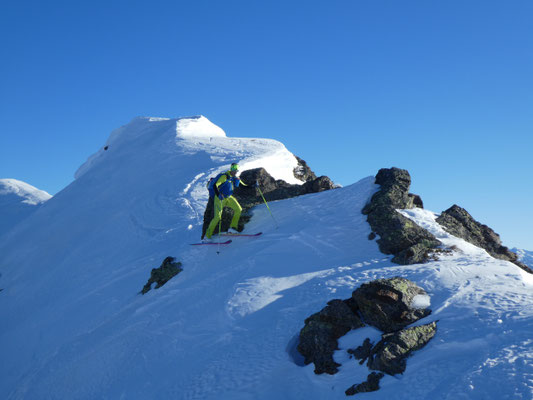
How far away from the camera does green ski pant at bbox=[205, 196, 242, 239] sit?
56.9 feet

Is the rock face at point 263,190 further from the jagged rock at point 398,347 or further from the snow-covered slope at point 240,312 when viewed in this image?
the jagged rock at point 398,347

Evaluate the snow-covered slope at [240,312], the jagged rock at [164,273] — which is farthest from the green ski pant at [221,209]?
the jagged rock at [164,273]

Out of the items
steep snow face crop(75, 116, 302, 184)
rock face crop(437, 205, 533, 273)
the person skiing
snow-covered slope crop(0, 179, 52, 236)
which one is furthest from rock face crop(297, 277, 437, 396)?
snow-covered slope crop(0, 179, 52, 236)

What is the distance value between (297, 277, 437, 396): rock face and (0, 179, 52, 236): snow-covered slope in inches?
2816

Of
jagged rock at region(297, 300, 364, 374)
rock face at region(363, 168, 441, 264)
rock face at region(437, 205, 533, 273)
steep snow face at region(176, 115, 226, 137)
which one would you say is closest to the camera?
jagged rock at region(297, 300, 364, 374)

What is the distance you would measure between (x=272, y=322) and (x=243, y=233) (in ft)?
25.3

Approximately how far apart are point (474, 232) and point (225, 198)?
9.75 meters

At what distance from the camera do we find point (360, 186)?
1731cm

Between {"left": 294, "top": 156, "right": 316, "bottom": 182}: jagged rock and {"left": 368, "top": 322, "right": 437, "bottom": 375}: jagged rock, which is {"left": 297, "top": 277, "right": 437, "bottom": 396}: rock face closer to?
{"left": 368, "top": 322, "right": 437, "bottom": 375}: jagged rock

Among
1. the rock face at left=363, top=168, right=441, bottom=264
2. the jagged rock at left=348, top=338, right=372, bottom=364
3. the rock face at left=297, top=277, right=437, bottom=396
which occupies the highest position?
the rock face at left=363, top=168, right=441, bottom=264

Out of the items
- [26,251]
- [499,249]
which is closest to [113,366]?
[499,249]

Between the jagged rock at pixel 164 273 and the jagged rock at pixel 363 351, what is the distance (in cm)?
982

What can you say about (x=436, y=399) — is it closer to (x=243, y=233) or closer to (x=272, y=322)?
(x=272, y=322)

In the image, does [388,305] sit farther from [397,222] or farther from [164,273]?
[164,273]
